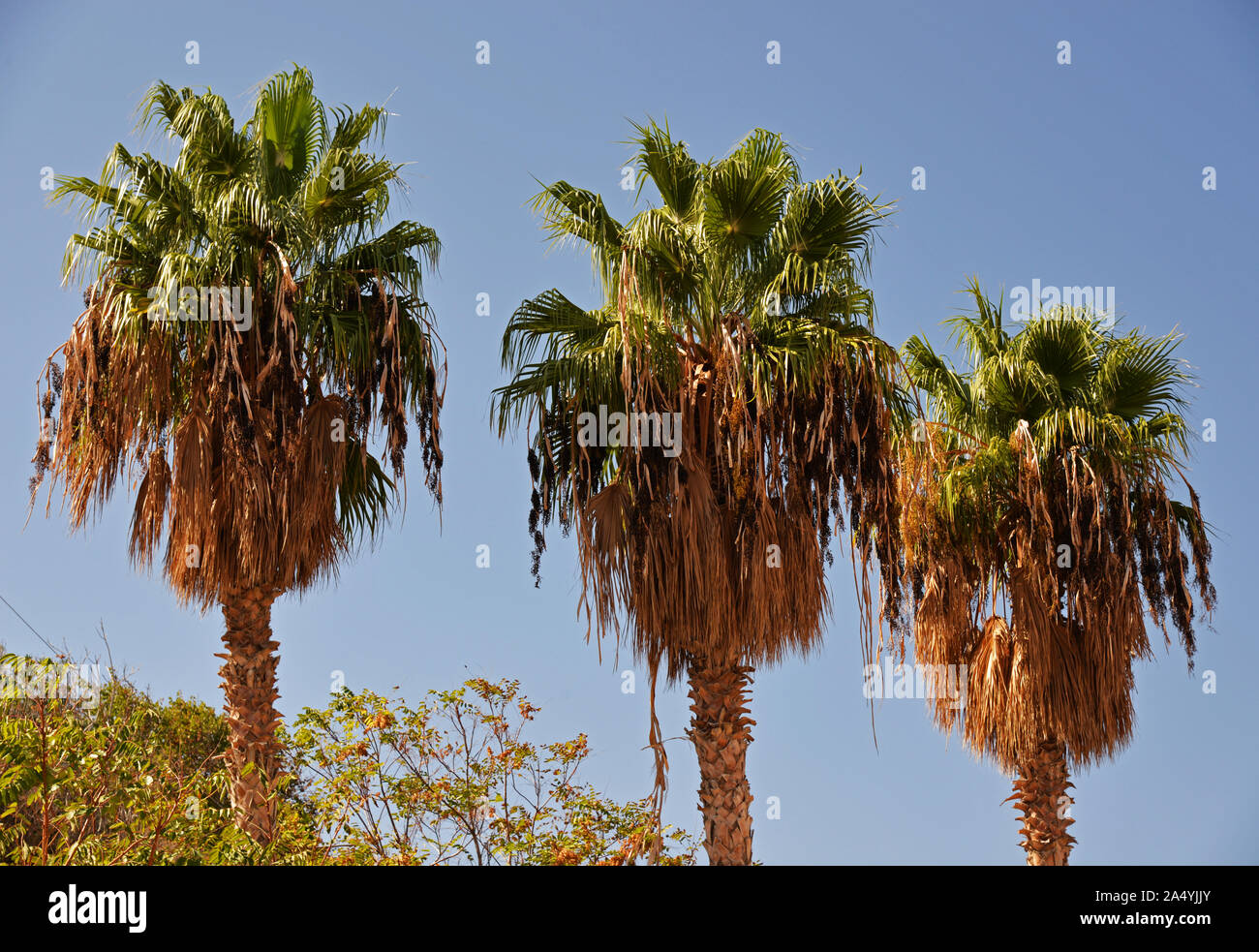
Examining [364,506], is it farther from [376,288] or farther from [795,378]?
[795,378]

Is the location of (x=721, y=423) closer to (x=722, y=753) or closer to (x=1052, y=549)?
(x=722, y=753)

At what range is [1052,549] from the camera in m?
14.6

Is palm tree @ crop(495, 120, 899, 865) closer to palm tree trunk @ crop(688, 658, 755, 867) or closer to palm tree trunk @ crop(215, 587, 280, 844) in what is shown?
palm tree trunk @ crop(688, 658, 755, 867)

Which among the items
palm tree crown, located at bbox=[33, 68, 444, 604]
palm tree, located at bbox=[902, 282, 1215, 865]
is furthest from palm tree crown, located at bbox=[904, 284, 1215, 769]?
palm tree crown, located at bbox=[33, 68, 444, 604]

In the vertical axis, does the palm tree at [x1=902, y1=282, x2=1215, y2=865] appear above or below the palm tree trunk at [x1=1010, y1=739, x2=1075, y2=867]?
above

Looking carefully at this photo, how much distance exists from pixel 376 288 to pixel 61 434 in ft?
12.2

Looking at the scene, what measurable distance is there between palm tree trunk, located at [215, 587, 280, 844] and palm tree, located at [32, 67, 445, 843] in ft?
0.06

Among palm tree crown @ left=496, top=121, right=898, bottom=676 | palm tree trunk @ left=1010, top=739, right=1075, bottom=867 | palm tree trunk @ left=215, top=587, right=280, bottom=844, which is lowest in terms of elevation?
palm tree trunk @ left=1010, top=739, right=1075, bottom=867

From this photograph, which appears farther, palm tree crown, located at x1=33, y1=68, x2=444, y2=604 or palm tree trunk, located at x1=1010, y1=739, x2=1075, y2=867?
palm tree trunk, located at x1=1010, y1=739, x2=1075, y2=867

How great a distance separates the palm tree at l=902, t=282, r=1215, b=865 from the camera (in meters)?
14.4

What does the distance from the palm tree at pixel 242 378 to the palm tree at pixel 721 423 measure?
1.70m

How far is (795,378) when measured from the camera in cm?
1114

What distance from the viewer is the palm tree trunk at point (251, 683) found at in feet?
37.4
